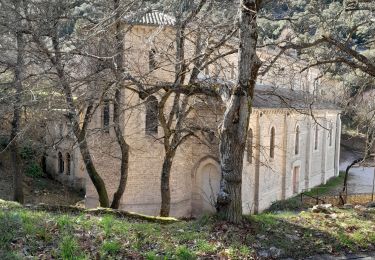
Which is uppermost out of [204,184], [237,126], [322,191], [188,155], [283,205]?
[237,126]

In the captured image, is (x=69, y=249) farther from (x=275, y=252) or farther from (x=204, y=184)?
(x=204, y=184)

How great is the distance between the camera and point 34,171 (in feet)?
105

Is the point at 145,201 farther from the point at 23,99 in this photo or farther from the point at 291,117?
the point at 291,117

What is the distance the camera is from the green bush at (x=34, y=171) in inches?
1246

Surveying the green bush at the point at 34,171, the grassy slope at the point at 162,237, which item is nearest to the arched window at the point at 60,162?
the green bush at the point at 34,171

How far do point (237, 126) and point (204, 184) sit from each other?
14.9m

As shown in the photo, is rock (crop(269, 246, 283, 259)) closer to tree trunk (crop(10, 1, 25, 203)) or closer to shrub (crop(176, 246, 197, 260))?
shrub (crop(176, 246, 197, 260))

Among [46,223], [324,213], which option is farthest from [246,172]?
[46,223]

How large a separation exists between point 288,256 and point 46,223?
12.4ft

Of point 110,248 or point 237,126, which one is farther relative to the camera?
point 237,126

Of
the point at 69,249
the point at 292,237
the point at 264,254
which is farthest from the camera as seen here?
the point at 292,237

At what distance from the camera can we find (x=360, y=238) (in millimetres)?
7953

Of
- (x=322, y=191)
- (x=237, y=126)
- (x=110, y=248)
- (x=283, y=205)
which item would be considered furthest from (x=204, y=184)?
(x=110, y=248)

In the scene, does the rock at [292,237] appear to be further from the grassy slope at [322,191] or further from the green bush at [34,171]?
the green bush at [34,171]
